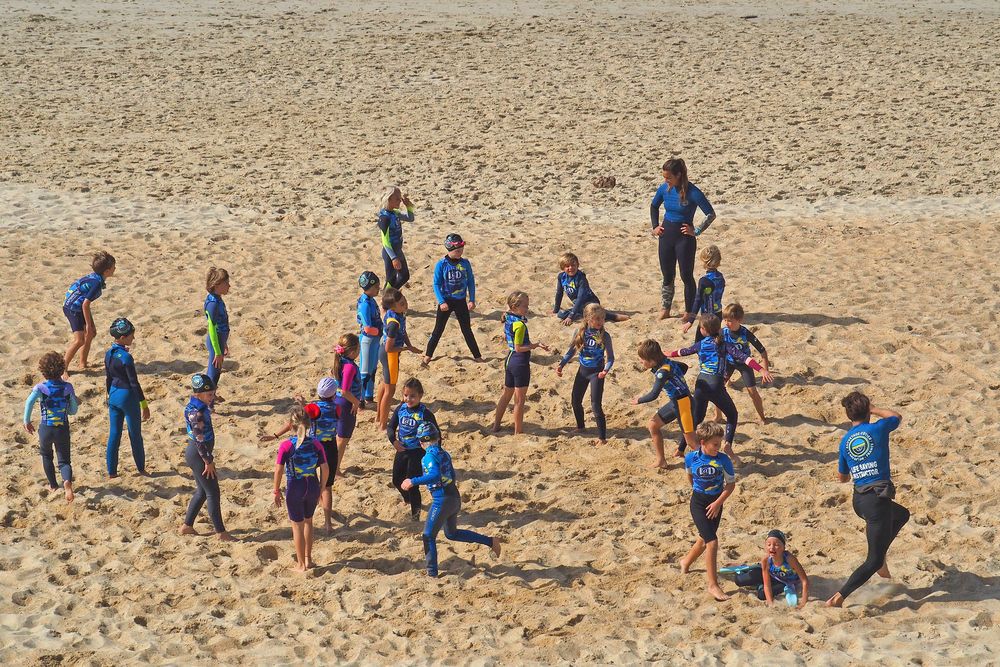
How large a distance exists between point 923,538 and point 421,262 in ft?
32.0

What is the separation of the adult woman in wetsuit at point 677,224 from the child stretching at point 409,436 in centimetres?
519

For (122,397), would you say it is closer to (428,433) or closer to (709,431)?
(428,433)

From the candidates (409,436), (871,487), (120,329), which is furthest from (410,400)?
(871,487)

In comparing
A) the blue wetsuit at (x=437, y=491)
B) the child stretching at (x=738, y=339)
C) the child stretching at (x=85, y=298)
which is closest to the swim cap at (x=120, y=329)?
the child stretching at (x=85, y=298)

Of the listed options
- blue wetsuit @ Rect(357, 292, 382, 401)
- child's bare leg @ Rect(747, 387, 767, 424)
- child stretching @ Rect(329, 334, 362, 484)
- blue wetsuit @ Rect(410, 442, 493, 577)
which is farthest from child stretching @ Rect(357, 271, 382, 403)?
child's bare leg @ Rect(747, 387, 767, 424)

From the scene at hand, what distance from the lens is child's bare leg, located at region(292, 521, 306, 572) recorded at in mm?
10305

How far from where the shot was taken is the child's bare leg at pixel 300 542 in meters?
10.3

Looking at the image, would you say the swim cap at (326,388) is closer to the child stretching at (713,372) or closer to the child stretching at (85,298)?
the child stretching at (713,372)

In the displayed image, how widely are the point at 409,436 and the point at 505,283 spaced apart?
6747 mm

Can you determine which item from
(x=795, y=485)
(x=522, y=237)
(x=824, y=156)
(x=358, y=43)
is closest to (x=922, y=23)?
(x=824, y=156)

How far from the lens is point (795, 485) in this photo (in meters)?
11.7

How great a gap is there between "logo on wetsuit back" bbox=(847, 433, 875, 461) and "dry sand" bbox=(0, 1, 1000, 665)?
4.02 feet

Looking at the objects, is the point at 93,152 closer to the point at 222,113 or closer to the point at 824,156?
the point at 222,113

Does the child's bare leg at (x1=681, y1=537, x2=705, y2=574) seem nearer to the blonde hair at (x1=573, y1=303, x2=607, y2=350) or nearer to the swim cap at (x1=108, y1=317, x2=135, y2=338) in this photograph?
the blonde hair at (x1=573, y1=303, x2=607, y2=350)
